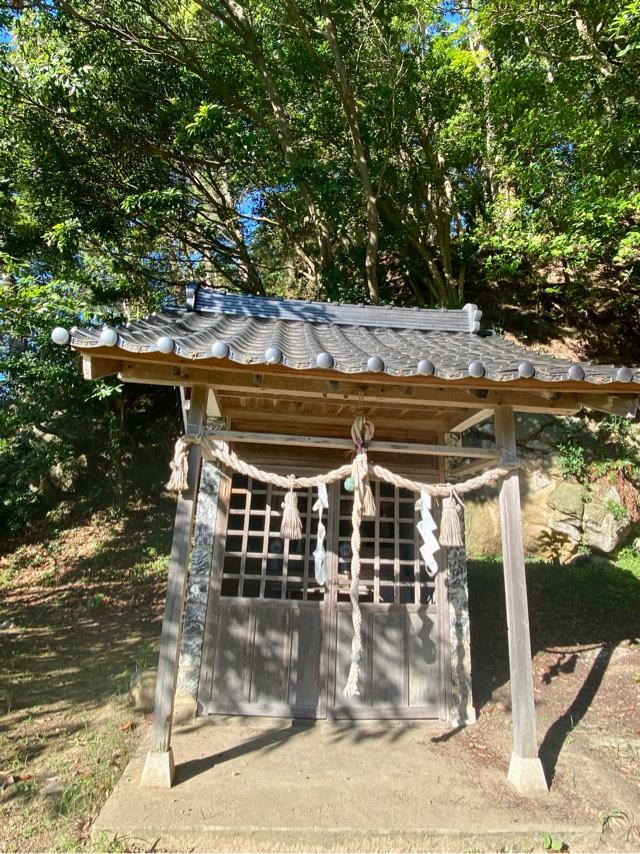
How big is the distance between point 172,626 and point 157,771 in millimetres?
974

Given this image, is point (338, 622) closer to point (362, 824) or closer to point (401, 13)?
point (362, 824)

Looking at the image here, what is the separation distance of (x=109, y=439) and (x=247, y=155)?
7.09 metres

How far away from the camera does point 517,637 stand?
3932 mm

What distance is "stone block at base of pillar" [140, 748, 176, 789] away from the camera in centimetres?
359

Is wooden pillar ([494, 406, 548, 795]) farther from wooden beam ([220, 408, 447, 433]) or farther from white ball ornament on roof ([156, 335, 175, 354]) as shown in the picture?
white ball ornament on roof ([156, 335, 175, 354])

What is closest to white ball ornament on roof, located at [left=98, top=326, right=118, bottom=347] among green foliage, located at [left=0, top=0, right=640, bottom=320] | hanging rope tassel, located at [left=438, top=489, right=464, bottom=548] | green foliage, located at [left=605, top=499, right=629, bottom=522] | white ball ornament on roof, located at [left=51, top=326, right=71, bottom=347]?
white ball ornament on roof, located at [left=51, top=326, right=71, bottom=347]

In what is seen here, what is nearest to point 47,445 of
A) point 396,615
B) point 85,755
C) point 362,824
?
point 85,755

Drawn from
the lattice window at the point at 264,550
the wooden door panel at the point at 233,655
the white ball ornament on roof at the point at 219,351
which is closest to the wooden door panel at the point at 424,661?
the lattice window at the point at 264,550

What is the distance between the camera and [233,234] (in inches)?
434

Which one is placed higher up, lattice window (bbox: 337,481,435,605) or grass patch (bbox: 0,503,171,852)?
lattice window (bbox: 337,481,435,605)

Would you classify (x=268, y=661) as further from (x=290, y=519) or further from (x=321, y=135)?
(x=321, y=135)

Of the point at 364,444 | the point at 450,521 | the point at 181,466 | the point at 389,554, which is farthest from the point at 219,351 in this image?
the point at 389,554

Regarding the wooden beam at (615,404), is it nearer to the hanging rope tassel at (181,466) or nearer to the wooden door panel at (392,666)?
the wooden door panel at (392,666)

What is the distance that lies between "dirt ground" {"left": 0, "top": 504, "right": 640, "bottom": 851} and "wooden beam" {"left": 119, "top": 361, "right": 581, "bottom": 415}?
2.89 metres
